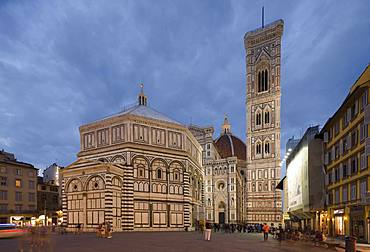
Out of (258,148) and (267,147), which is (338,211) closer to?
(267,147)

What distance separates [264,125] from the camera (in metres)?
94.7

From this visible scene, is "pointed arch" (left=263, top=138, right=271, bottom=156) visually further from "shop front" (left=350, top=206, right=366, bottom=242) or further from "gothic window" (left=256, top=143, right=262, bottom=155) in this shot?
"shop front" (left=350, top=206, right=366, bottom=242)

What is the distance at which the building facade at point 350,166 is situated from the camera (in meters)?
29.4

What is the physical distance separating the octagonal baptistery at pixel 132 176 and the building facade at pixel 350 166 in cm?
2129

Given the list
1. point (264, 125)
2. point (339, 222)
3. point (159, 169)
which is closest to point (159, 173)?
point (159, 169)

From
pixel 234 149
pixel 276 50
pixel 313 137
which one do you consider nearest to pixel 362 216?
pixel 313 137

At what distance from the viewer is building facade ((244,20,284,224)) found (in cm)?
9225

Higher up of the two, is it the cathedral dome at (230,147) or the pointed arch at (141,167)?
the cathedral dome at (230,147)

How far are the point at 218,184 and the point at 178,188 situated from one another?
168 ft

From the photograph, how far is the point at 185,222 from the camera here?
5584 cm

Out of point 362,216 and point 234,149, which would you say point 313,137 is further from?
point 234,149

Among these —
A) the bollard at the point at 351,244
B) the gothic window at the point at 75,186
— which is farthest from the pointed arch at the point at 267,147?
the bollard at the point at 351,244

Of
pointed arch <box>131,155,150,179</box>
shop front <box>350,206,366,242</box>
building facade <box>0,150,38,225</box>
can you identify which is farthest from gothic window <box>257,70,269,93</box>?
shop front <box>350,206,366,242</box>

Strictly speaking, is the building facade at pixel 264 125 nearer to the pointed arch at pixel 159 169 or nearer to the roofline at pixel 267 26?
the roofline at pixel 267 26
